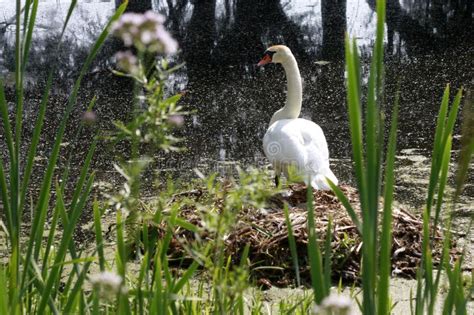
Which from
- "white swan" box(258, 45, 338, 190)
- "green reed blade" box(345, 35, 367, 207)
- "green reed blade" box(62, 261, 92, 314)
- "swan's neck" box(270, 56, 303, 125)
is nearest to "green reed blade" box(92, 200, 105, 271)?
"green reed blade" box(62, 261, 92, 314)

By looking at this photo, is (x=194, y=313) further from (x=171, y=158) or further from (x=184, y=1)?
(x=184, y=1)

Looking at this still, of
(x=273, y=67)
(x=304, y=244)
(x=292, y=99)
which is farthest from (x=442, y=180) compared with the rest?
(x=273, y=67)

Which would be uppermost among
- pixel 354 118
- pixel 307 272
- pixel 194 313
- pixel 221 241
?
pixel 354 118

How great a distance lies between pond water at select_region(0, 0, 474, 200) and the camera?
18.9 ft

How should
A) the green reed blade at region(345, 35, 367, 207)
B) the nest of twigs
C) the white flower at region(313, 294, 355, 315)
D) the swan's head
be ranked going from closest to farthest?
the white flower at region(313, 294, 355, 315), the green reed blade at region(345, 35, 367, 207), the nest of twigs, the swan's head

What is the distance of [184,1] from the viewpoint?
9.83m

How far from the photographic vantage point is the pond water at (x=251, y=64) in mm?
5750

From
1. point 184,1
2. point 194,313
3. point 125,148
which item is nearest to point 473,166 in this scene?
point 125,148

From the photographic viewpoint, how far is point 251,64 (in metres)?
7.73

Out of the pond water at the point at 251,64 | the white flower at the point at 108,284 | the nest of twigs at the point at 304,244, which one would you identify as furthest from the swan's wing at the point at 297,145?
the white flower at the point at 108,284

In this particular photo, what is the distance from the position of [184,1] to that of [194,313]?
8001mm

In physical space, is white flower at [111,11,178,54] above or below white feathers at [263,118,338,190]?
above

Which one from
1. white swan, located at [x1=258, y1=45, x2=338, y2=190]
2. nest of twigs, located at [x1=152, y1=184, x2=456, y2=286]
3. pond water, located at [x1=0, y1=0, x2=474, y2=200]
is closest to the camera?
nest of twigs, located at [x1=152, y1=184, x2=456, y2=286]

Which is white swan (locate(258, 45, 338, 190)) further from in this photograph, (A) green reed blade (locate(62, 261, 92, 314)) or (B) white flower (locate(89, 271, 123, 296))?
(B) white flower (locate(89, 271, 123, 296))
